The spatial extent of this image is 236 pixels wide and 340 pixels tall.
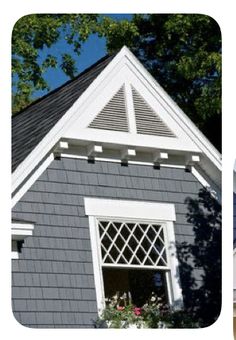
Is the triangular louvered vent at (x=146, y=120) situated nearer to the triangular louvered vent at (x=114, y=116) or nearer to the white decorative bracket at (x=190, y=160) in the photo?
the triangular louvered vent at (x=114, y=116)

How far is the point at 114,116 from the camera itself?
6176mm

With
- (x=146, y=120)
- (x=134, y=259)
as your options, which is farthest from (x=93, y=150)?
(x=134, y=259)

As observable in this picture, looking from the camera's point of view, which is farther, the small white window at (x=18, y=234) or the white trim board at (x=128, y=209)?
the white trim board at (x=128, y=209)

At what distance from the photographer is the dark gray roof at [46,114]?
6.11m

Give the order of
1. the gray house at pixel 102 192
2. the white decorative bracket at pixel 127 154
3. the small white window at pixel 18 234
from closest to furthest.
→ the small white window at pixel 18 234 → the gray house at pixel 102 192 → the white decorative bracket at pixel 127 154

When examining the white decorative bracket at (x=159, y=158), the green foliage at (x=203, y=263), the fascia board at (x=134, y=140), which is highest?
the fascia board at (x=134, y=140)

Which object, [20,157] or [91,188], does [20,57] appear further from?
[91,188]

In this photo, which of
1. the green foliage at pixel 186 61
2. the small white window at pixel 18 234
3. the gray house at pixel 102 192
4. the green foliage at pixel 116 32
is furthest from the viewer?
the green foliage at pixel 186 61

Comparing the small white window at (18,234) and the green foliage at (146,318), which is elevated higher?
the small white window at (18,234)

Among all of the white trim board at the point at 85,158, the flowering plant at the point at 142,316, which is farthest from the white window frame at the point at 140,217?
the white trim board at the point at 85,158

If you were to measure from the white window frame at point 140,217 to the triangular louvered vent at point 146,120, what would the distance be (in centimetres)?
59

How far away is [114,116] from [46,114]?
2.15 ft

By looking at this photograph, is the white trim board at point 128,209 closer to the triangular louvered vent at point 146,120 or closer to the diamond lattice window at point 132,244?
the diamond lattice window at point 132,244
